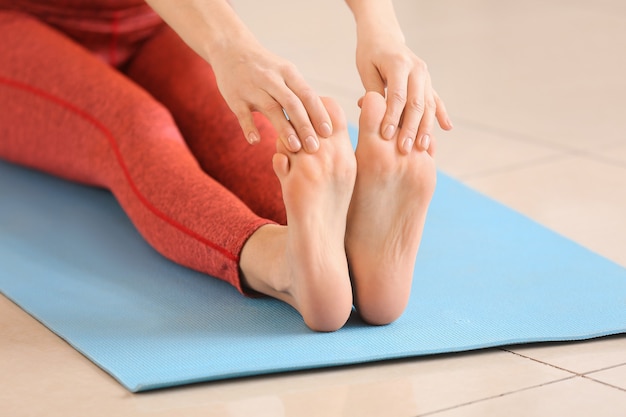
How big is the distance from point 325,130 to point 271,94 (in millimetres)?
83

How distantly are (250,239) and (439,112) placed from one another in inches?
11.8

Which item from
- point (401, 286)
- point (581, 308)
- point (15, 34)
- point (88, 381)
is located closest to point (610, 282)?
point (581, 308)

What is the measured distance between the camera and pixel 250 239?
50.3 inches

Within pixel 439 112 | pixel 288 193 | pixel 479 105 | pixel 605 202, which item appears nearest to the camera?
pixel 288 193

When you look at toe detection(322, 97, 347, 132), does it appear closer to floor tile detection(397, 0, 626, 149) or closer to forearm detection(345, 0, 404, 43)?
forearm detection(345, 0, 404, 43)

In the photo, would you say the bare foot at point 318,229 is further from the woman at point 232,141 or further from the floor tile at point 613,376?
the floor tile at point 613,376

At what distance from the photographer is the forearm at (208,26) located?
125 centimetres

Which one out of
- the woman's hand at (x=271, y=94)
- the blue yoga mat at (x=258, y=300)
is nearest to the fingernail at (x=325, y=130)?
the woman's hand at (x=271, y=94)

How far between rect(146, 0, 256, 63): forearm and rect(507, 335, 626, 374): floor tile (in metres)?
0.54

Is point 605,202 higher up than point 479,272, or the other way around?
point 605,202

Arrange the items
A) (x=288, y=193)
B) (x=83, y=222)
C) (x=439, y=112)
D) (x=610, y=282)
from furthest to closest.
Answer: (x=83, y=222)
(x=610, y=282)
(x=439, y=112)
(x=288, y=193)

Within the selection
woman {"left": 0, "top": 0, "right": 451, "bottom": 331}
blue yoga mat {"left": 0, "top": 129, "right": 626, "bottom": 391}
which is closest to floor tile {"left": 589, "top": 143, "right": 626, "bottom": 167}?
blue yoga mat {"left": 0, "top": 129, "right": 626, "bottom": 391}

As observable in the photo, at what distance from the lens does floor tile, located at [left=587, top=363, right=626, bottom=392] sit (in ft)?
3.75

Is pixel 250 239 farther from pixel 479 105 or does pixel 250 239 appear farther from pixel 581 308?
pixel 479 105
